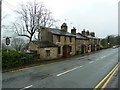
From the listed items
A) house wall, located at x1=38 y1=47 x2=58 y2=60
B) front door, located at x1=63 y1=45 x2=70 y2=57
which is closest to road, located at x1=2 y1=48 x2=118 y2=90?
house wall, located at x1=38 y1=47 x2=58 y2=60

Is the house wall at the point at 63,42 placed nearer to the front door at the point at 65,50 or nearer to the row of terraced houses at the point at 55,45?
the row of terraced houses at the point at 55,45

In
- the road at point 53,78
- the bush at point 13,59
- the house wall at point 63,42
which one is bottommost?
the road at point 53,78

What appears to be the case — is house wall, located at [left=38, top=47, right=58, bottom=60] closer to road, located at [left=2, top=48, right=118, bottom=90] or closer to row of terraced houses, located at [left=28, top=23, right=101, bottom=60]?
row of terraced houses, located at [left=28, top=23, right=101, bottom=60]

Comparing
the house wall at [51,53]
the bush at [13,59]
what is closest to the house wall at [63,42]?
the house wall at [51,53]

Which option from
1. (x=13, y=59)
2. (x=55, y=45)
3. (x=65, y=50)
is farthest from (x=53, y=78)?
(x=65, y=50)

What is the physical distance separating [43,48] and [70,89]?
13.2 meters

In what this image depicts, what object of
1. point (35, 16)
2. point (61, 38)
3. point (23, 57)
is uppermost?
point (35, 16)

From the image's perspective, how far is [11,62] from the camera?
12.9 m

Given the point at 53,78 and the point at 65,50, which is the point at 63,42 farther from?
the point at 53,78

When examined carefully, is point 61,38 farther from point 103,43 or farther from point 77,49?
point 103,43

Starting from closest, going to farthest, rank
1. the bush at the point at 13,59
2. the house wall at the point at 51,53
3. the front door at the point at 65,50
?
the bush at the point at 13,59
the house wall at the point at 51,53
the front door at the point at 65,50

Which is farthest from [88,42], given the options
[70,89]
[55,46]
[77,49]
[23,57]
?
[70,89]

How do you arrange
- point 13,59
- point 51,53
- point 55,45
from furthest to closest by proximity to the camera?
1. point 55,45
2. point 51,53
3. point 13,59

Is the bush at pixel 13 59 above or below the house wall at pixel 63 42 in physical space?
below
